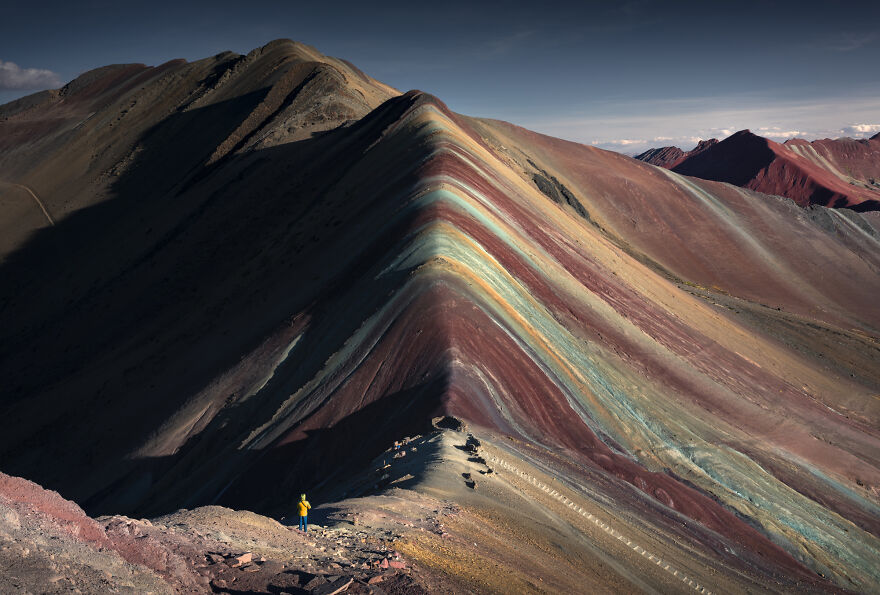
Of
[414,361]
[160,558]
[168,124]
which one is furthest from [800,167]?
[160,558]

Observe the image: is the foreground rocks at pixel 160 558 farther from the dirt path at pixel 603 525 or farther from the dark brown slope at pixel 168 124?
the dark brown slope at pixel 168 124

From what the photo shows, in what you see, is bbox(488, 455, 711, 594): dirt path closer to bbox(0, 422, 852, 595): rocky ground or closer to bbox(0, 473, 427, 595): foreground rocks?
bbox(0, 422, 852, 595): rocky ground

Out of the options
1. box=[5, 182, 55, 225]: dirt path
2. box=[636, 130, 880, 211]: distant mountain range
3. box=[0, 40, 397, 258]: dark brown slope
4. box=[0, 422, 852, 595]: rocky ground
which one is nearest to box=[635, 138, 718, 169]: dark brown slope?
box=[636, 130, 880, 211]: distant mountain range

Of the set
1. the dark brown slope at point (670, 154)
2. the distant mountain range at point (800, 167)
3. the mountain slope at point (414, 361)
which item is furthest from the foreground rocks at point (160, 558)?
the dark brown slope at point (670, 154)

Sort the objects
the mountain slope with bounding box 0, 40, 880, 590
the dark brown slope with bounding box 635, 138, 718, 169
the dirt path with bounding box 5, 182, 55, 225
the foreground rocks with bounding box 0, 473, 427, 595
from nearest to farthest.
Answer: the foreground rocks with bounding box 0, 473, 427, 595 < the mountain slope with bounding box 0, 40, 880, 590 < the dirt path with bounding box 5, 182, 55, 225 < the dark brown slope with bounding box 635, 138, 718, 169

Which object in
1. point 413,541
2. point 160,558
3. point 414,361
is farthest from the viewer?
point 414,361

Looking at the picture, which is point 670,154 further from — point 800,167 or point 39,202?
point 39,202

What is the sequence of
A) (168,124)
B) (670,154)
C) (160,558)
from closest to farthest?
1. (160,558)
2. (168,124)
3. (670,154)
